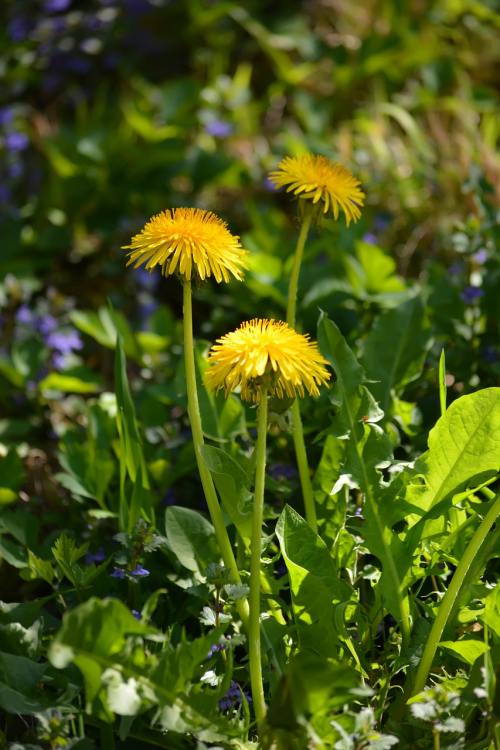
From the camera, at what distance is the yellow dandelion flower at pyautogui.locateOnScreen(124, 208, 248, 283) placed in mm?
1009

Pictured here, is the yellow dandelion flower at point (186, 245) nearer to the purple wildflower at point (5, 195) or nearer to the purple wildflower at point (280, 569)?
the purple wildflower at point (280, 569)

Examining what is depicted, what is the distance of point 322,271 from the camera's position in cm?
187

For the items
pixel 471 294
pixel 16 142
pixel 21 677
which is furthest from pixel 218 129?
pixel 21 677

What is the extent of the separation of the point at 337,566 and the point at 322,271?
82cm

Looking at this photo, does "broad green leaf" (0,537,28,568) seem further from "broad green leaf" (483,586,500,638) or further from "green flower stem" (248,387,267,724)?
"broad green leaf" (483,586,500,638)

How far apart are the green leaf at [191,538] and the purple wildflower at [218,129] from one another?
1580mm

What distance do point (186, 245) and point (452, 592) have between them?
0.51 metres

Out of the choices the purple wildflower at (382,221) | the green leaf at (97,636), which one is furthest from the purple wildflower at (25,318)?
the green leaf at (97,636)

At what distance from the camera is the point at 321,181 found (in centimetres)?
114

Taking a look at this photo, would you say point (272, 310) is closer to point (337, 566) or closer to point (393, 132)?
point (337, 566)

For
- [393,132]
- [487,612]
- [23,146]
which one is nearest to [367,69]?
[393,132]

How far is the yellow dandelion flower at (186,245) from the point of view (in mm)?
1009

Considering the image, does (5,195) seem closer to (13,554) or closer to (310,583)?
(13,554)

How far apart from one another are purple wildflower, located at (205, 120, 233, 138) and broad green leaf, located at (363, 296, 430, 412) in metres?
1.25
